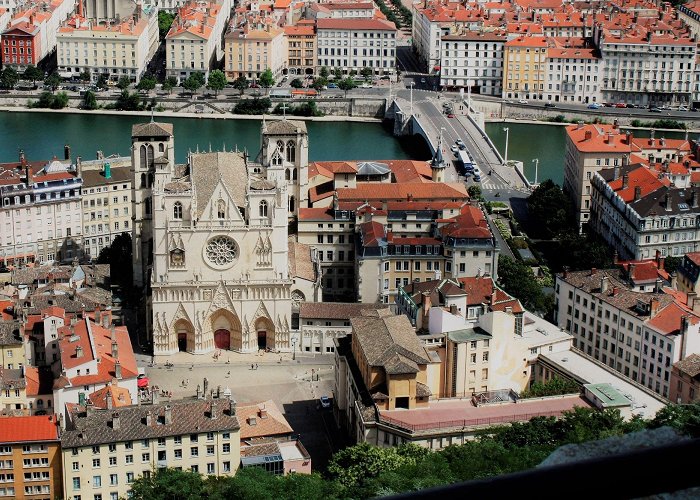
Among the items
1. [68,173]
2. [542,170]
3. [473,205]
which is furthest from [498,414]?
[542,170]

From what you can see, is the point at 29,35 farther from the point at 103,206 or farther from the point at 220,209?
the point at 220,209

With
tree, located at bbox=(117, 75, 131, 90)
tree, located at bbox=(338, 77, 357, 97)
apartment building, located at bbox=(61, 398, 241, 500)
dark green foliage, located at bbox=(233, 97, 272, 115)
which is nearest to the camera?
apartment building, located at bbox=(61, 398, 241, 500)

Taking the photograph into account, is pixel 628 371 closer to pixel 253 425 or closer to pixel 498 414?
pixel 498 414

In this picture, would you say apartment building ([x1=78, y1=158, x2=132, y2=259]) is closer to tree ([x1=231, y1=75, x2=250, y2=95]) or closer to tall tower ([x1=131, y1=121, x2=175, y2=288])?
tall tower ([x1=131, y1=121, x2=175, y2=288])

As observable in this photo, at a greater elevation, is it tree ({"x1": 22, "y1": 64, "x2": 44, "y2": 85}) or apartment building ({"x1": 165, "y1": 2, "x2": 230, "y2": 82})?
apartment building ({"x1": 165, "y1": 2, "x2": 230, "y2": 82})

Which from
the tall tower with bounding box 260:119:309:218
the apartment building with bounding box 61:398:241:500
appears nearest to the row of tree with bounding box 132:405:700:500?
the apartment building with bounding box 61:398:241:500

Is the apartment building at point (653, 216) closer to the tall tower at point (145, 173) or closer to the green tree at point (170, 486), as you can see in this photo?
the tall tower at point (145, 173)

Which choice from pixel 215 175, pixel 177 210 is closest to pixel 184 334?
pixel 177 210
